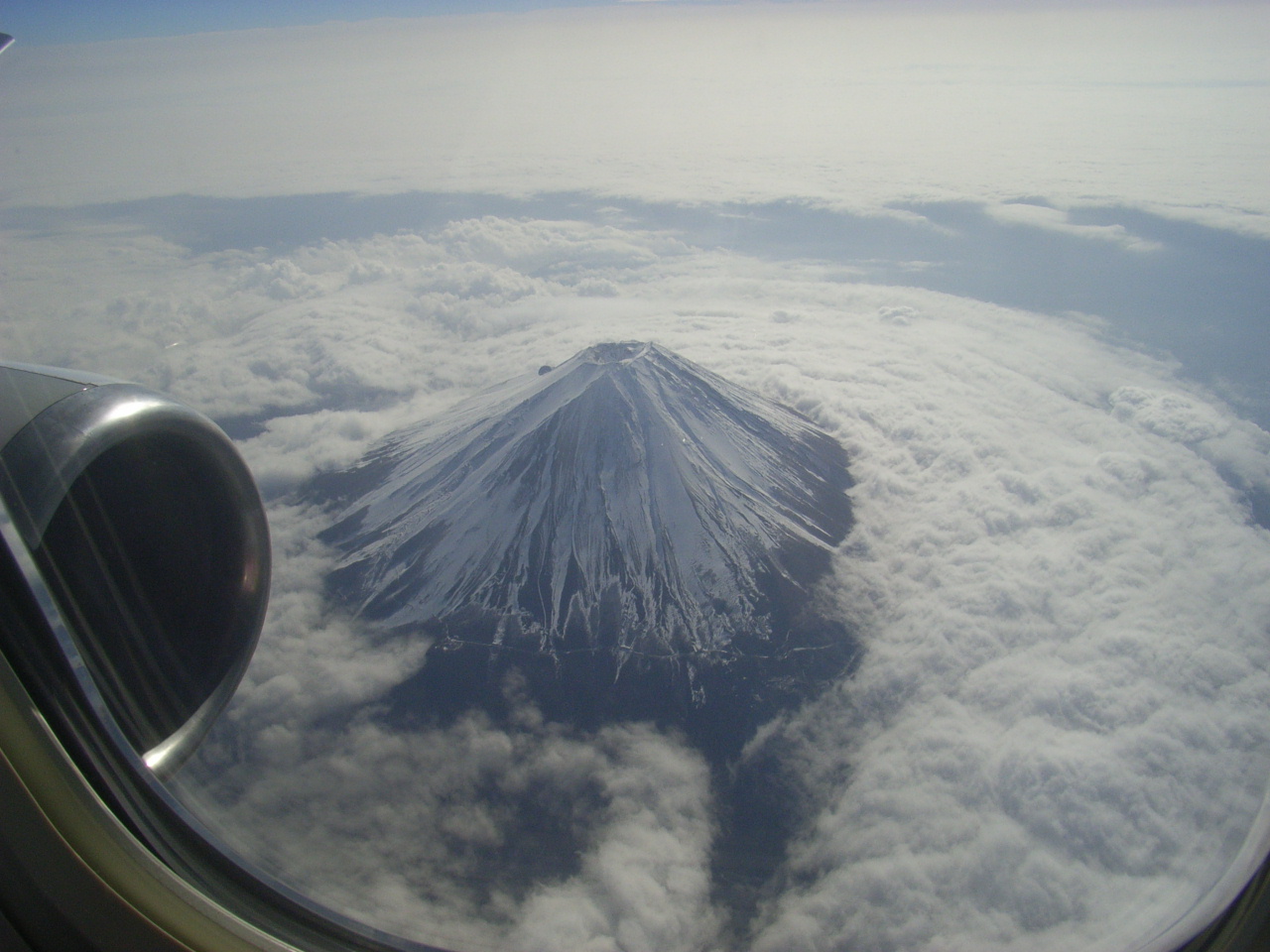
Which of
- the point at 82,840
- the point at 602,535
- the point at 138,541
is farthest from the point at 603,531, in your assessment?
the point at 82,840

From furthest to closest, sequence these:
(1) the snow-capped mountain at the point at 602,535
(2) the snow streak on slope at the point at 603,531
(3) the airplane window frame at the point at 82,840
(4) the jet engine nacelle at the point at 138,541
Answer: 1. (2) the snow streak on slope at the point at 603,531
2. (1) the snow-capped mountain at the point at 602,535
3. (4) the jet engine nacelle at the point at 138,541
4. (3) the airplane window frame at the point at 82,840

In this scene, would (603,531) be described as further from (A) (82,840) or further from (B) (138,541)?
(A) (82,840)

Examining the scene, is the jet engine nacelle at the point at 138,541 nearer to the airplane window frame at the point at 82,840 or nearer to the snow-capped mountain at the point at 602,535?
the airplane window frame at the point at 82,840

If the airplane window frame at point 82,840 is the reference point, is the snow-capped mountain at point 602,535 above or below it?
below

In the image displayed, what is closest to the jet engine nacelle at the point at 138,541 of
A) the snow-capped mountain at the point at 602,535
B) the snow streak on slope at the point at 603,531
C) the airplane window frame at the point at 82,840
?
the airplane window frame at the point at 82,840

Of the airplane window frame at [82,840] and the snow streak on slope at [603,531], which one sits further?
the snow streak on slope at [603,531]

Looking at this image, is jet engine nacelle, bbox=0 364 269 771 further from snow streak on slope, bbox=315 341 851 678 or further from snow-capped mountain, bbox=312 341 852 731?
snow streak on slope, bbox=315 341 851 678

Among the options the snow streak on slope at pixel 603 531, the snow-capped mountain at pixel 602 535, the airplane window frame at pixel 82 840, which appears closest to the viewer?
the airplane window frame at pixel 82 840
